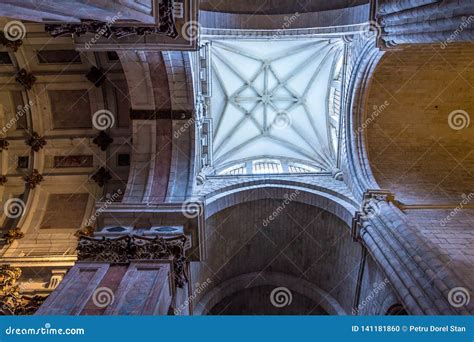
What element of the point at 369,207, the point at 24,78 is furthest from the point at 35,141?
the point at 369,207

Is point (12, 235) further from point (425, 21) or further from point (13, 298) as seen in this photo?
point (425, 21)

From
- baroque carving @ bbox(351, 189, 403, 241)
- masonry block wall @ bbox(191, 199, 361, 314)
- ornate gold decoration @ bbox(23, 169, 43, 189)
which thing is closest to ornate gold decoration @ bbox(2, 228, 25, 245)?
ornate gold decoration @ bbox(23, 169, 43, 189)

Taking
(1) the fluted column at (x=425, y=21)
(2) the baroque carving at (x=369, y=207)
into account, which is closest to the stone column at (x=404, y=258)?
(2) the baroque carving at (x=369, y=207)

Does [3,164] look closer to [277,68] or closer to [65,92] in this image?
[65,92]

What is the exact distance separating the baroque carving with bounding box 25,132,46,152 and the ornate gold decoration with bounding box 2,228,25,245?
3.70m

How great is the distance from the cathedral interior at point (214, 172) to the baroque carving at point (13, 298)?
58 millimetres

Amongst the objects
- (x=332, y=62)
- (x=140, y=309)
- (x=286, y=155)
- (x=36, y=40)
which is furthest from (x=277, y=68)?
(x=140, y=309)

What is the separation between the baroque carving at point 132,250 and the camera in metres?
10.7

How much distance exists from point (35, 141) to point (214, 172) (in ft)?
26.3

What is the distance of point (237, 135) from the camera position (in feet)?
81.7

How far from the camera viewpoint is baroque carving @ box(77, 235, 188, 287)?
1066 cm

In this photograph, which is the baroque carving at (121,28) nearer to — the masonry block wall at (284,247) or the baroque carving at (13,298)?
the masonry block wall at (284,247)

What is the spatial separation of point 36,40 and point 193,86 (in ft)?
22.0

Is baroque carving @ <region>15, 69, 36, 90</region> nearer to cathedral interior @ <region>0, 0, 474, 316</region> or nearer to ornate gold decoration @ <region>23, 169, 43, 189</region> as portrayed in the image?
cathedral interior @ <region>0, 0, 474, 316</region>
